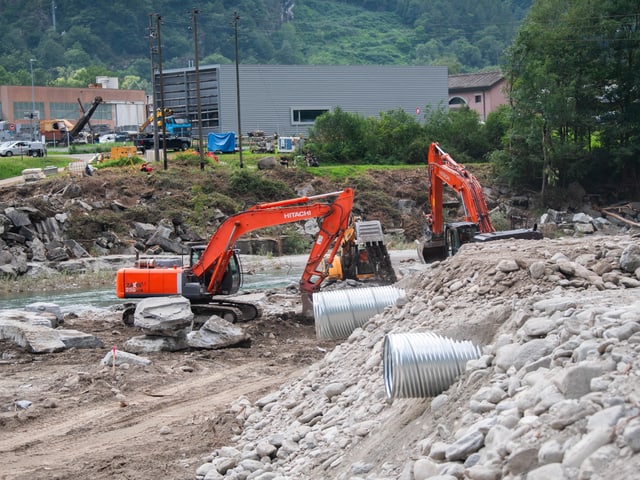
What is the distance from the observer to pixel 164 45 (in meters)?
149

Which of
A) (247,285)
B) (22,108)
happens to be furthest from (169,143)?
(22,108)

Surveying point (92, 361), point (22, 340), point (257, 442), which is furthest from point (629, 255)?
point (22, 340)

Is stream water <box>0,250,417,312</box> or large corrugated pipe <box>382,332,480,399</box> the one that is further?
stream water <box>0,250,417,312</box>

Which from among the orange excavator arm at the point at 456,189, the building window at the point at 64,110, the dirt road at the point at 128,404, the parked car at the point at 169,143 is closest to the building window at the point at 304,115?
the parked car at the point at 169,143

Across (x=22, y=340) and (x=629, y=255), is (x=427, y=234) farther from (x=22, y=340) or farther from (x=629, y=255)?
(x=629, y=255)

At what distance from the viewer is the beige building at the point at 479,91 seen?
3391 inches

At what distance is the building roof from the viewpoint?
86037 millimetres

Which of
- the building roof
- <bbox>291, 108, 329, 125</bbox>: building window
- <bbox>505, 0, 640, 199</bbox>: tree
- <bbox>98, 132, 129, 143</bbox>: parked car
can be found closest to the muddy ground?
<bbox>505, 0, 640, 199</bbox>: tree

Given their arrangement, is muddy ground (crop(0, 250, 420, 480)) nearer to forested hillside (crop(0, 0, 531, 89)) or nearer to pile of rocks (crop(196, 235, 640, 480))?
pile of rocks (crop(196, 235, 640, 480))

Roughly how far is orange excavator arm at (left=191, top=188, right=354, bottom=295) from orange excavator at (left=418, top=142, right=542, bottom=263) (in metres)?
3.14

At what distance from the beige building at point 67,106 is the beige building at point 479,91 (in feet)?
99.3

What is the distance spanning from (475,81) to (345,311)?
76.4 m

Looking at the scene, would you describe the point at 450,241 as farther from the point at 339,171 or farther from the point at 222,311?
the point at 339,171

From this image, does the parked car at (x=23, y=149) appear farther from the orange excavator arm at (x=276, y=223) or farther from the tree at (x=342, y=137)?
the orange excavator arm at (x=276, y=223)
